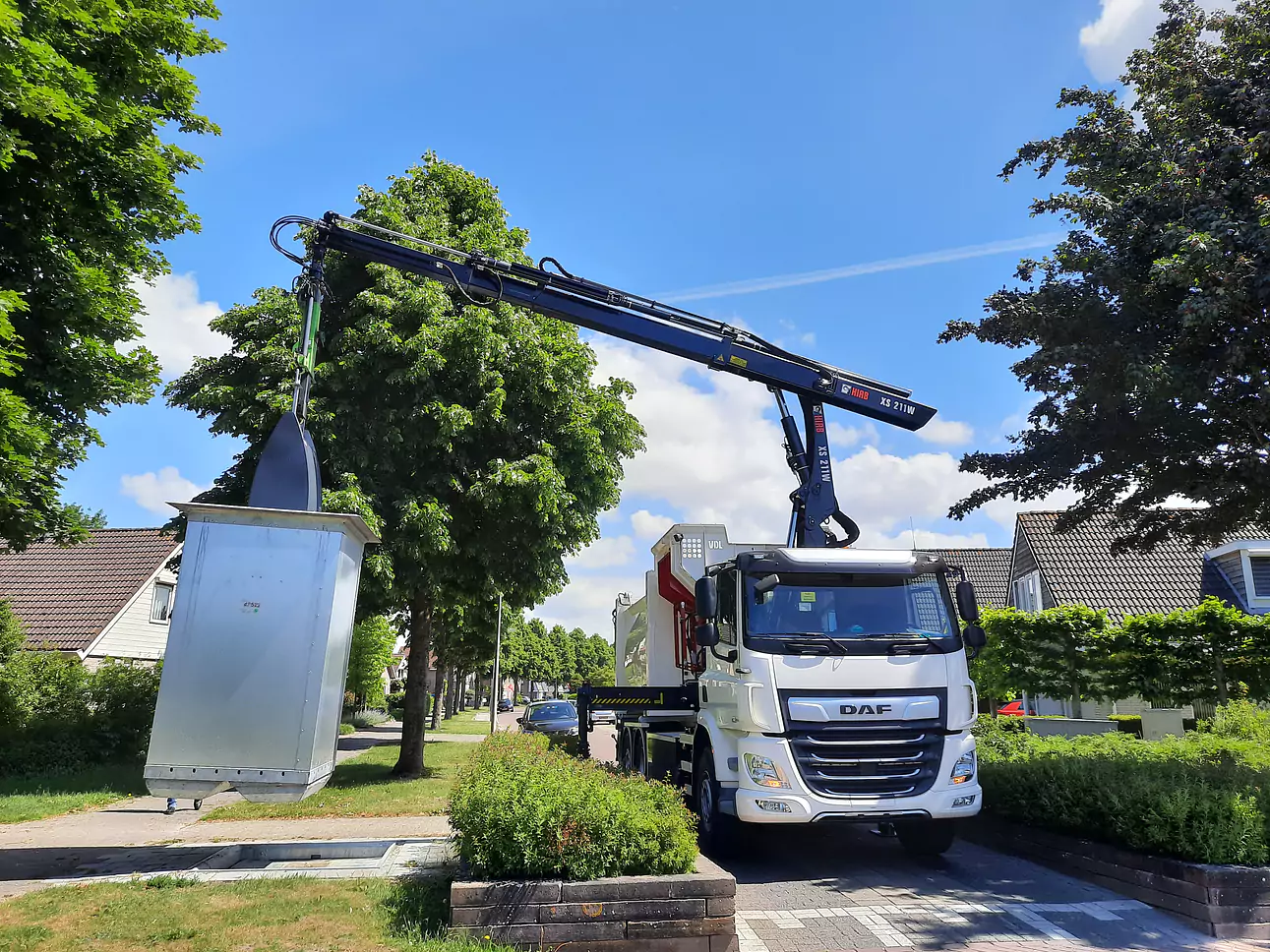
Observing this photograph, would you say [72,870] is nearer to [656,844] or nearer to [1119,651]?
[656,844]

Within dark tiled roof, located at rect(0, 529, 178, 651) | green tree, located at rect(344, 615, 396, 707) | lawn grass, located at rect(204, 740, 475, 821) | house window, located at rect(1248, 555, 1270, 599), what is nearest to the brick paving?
lawn grass, located at rect(204, 740, 475, 821)

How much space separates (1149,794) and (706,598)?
13.5 feet

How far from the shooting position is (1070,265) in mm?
10156

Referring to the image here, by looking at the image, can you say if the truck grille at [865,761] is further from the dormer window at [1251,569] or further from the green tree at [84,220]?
the dormer window at [1251,569]

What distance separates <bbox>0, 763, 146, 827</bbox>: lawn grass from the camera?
12234mm

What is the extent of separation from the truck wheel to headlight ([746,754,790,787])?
194 cm

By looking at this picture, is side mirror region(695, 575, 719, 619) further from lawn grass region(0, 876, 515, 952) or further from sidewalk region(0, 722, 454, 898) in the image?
sidewalk region(0, 722, 454, 898)

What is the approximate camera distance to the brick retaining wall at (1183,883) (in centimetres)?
619

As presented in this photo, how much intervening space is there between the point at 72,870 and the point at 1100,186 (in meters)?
13.4

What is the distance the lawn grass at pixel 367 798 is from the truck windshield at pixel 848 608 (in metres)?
3.62

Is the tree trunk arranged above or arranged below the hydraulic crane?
below

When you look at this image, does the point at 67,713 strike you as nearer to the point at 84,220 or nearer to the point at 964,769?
the point at 84,220

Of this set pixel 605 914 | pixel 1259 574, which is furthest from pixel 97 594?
pixel 1259 574

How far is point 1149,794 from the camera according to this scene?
23.6 feet
